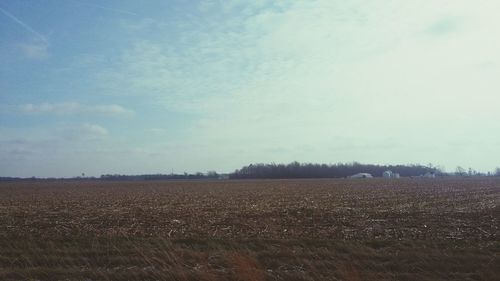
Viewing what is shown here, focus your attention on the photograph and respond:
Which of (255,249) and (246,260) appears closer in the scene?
(246,260)

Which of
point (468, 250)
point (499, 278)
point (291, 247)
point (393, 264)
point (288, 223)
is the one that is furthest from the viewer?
point (288, 223)

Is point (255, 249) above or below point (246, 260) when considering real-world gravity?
below

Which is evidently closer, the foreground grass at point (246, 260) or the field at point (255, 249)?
the foreground grass at point (246, 260)

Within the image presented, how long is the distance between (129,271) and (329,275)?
15.4 feet

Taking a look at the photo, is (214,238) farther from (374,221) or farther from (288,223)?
(374,221)

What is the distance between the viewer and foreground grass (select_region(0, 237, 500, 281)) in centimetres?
1091

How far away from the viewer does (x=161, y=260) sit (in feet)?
40.9

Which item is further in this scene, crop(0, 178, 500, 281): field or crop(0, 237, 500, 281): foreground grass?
crop(0, 178, 500, 281): field

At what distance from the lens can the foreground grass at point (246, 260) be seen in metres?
10.9

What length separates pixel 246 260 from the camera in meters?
12.0

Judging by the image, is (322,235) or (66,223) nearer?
(322,235)

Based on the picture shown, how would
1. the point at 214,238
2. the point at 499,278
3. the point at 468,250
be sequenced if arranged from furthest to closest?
the point at 214,238 → the point at 468,250 → the point at 499,278

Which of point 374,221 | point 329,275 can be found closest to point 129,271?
point 329,275

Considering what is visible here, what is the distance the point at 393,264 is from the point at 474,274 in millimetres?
1895
